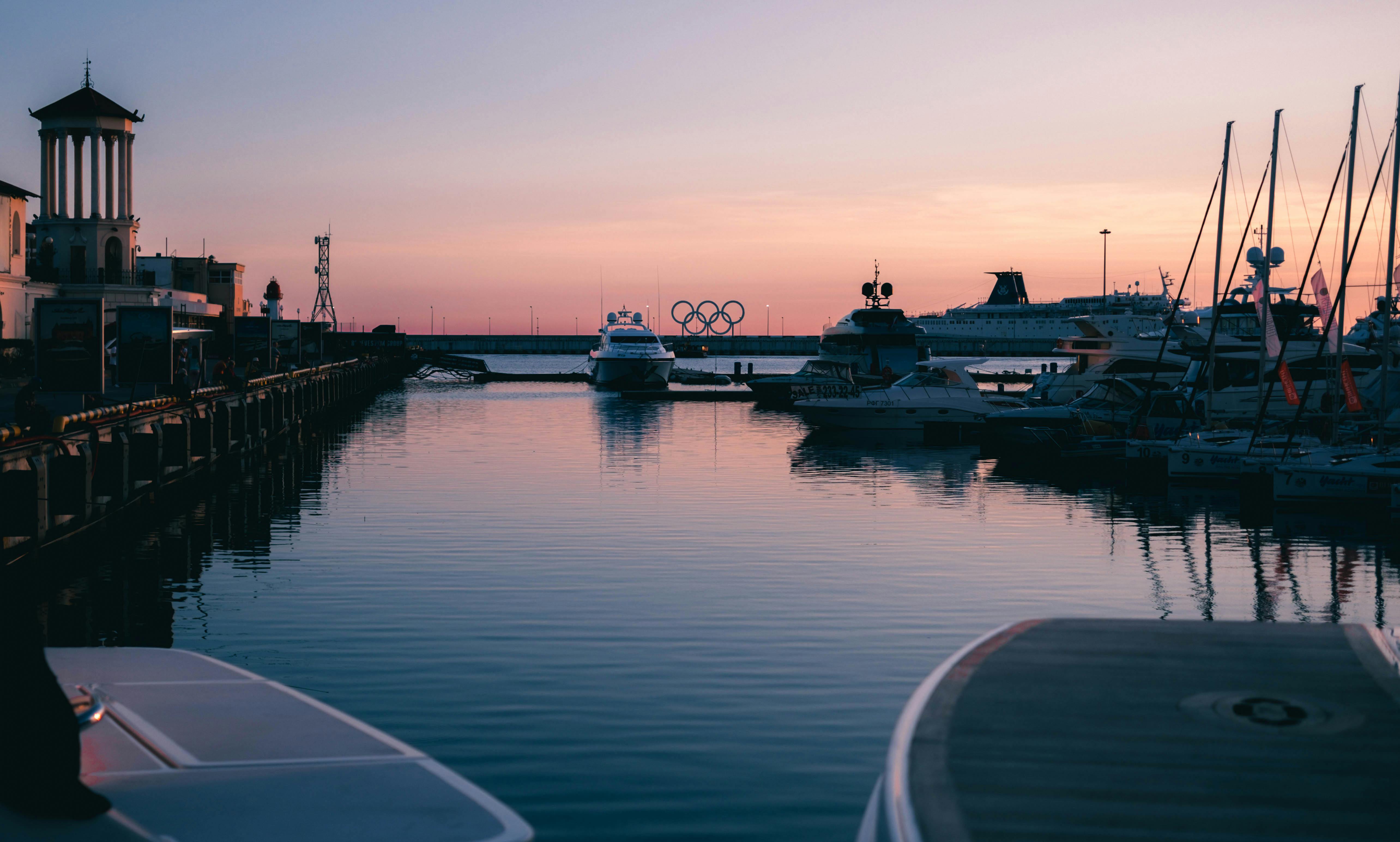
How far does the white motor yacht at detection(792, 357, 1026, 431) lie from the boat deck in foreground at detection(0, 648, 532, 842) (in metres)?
35.3

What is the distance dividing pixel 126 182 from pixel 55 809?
75.9 meters

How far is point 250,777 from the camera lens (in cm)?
723

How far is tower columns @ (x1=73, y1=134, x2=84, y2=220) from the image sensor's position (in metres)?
73.0

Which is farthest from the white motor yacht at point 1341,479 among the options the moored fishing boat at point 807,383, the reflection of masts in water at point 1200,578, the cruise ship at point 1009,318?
the cruise ship at point 1009,318

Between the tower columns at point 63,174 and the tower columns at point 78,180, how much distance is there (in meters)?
0.37

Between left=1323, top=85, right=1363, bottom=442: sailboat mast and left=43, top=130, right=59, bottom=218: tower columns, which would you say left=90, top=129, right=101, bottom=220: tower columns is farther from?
left=1323, top=85, right=1363, bottom=442: sailboat mast

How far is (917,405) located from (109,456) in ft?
89.9

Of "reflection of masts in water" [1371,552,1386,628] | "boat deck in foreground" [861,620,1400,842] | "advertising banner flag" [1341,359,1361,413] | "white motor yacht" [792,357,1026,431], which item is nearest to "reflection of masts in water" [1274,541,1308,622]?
"reflection of masts in water" [1371,552,1386,628]

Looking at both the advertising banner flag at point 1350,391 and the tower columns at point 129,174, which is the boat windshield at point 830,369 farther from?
the tower columns at point 129,174

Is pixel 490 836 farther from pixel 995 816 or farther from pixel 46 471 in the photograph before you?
pixel 46 471

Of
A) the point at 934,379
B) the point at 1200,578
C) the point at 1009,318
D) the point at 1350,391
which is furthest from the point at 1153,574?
the point at 1009,318

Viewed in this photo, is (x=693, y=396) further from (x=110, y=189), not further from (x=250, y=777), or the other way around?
(x=250, y=777)

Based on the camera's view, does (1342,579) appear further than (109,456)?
No

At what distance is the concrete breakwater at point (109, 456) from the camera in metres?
16.7
